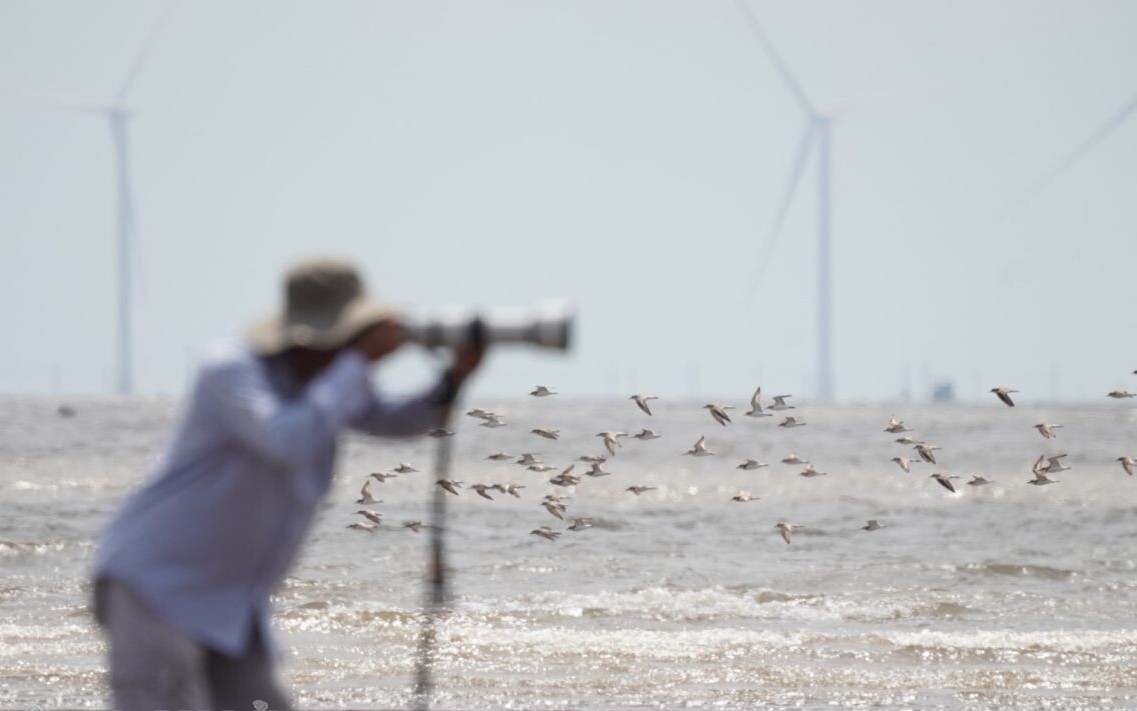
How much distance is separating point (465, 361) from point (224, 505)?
0.72 metres

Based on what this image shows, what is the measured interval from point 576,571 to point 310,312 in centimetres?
2053

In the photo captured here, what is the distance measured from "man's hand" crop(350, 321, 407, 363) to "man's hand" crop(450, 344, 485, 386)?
0.18 metres

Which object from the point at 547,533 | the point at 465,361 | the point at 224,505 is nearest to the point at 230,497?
the point at 224,505

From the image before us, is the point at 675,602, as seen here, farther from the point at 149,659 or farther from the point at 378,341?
the point at 378,341

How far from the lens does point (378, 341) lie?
4.95 metres

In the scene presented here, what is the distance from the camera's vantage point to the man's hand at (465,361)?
5.04m

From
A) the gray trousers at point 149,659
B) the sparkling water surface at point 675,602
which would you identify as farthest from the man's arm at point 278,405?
the sparkling water surface at point 675,602

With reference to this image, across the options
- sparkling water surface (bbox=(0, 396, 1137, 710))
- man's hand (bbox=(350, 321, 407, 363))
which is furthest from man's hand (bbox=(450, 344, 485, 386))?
sparkling water surface (bbox=(0, 396, 1137, 710))

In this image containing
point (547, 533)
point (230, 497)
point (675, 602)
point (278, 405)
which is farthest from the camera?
point (547, 533)

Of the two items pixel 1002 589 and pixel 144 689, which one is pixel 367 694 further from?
pixel 1002 589

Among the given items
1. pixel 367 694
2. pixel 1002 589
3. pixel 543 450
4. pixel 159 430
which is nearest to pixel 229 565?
pixel 367 694

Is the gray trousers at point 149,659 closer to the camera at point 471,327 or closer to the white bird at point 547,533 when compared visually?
the camera at point 471,327

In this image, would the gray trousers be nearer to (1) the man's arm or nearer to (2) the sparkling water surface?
(1) the man's arm

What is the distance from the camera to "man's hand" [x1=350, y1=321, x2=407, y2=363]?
4949 mm
